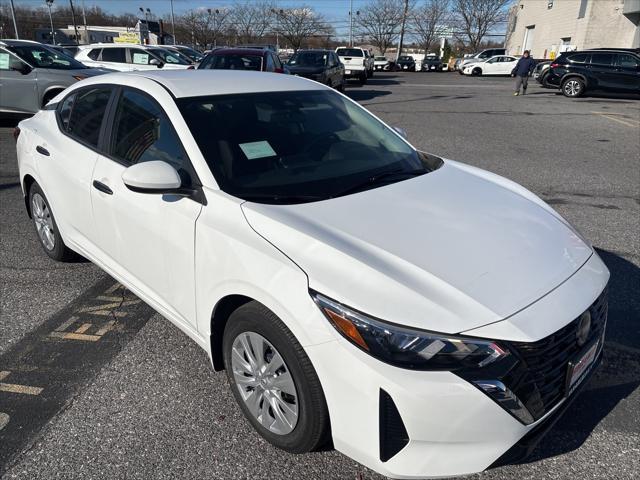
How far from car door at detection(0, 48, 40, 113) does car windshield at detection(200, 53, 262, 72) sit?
169 inches

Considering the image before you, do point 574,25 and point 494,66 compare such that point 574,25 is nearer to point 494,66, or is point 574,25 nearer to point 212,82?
point 494,66

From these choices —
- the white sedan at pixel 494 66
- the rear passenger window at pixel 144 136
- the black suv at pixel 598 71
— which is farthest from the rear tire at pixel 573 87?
the rear passenger window at pixel 144 136

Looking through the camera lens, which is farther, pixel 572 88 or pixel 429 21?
pixel 429 21

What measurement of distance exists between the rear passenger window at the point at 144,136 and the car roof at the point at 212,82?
0.13 meters

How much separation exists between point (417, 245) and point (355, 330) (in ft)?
1.75

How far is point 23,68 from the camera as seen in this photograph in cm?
959

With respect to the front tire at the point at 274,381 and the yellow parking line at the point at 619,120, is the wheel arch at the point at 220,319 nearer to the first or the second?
the front tire at the point at 274,381

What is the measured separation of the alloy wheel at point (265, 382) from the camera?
2.07 metres

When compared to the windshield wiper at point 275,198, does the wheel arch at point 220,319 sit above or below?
below

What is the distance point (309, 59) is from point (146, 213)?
15.9 m

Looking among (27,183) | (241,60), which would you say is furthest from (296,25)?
(27,183)

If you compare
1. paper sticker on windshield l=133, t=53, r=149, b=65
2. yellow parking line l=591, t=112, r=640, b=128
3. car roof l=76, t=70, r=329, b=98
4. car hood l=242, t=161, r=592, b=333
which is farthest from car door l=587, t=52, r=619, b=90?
car hood l=242, t=161, r=592, b=333

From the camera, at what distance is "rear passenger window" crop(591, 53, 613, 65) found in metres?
18.0

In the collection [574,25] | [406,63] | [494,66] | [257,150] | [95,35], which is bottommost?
[406,63]
